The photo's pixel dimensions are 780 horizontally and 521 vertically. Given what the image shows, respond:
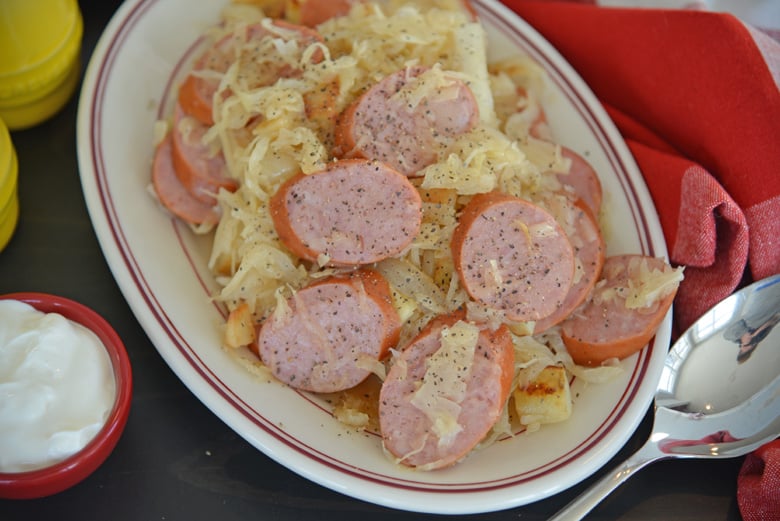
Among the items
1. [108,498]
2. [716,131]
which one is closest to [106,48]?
[108,498]

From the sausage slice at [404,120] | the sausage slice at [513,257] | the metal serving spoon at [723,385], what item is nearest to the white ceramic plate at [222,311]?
the metal serving spoon at [723,385]

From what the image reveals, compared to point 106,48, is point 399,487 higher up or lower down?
lower down

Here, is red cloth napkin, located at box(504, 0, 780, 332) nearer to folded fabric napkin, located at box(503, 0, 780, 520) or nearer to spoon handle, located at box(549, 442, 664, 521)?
folded fabric napkin, located at box(503, 0, 780, 520)

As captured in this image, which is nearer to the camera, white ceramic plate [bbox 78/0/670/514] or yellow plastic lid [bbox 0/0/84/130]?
white ceramic plate [bbox 78/0/670/514]

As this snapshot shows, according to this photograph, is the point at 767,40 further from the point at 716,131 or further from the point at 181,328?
the point at 181,328

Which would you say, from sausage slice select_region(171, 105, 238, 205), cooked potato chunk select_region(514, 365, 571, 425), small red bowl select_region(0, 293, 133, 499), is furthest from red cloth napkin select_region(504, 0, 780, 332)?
small red bowl select_region(0, 293, 133, 499)

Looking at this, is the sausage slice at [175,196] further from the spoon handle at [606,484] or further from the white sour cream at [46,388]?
the spoon handle at [606,484]
